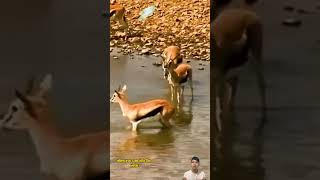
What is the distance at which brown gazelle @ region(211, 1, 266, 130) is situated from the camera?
4.60 meters

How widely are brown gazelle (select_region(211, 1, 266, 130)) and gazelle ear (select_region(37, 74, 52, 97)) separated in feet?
3.81

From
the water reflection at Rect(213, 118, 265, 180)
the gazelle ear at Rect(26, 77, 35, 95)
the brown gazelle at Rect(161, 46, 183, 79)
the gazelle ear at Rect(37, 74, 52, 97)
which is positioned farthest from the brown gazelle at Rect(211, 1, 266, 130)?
the gazelle ear at Rect(26, 77, 35, 95)

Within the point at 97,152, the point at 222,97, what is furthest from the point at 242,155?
the point at 97,152

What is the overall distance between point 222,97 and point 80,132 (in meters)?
1.05

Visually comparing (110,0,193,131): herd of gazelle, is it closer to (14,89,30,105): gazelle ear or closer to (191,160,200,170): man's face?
(191,160,200,170): man's face

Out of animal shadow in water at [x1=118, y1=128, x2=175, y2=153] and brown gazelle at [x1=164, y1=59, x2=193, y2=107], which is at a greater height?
brown gazelle at [x1=164, y1=59, x2=193, y2=107]

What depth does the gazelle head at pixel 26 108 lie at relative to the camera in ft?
14.8

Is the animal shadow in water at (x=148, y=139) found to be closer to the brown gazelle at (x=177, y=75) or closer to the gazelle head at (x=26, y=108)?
the brown gazelle at (x=177, y=75)

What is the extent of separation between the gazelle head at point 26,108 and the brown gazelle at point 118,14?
668 millimetres

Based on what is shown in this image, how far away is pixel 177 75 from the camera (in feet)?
15.1

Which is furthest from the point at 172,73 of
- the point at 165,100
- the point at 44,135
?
the point at 44,135

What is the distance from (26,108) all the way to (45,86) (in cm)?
20

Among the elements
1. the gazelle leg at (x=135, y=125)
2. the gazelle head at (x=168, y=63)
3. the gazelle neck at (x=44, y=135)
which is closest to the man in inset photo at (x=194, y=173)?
the gazelle leg at (x=135, y=125)

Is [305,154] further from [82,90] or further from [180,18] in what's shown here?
[82,90]
